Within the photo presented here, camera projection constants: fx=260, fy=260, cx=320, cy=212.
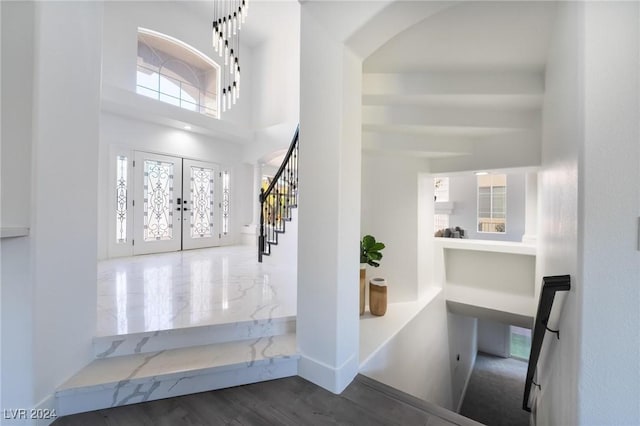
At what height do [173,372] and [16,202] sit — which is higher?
[16,202]

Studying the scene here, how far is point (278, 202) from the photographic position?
4375 millimetres

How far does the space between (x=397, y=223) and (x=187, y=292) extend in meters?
2.70

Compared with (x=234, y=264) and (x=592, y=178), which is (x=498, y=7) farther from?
(x=234, y=264)

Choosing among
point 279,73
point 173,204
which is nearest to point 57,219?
point 173,204

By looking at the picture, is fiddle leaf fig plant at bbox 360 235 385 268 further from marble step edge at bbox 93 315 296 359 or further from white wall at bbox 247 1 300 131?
white wall at bbox 247 1 300 131

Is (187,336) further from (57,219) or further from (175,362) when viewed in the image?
(57,219)

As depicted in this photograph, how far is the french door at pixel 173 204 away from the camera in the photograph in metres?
4.95

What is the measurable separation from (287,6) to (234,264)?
4946 mm

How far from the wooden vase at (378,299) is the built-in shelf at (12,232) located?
9.31 feet

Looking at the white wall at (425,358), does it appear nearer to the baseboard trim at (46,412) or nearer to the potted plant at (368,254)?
the potted plant at (368,254)

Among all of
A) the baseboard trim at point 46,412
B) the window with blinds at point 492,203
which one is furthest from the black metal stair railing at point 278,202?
the window with blinds at point 492,203

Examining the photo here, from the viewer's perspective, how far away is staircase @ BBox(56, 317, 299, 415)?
151 centimetres

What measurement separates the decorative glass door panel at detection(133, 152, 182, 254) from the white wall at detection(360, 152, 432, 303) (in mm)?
4123

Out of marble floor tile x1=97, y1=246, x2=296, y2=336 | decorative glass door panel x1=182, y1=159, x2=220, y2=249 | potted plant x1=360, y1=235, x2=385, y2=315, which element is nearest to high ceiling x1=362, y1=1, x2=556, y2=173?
potted plant x1=360, y1=235, x2=385, y2=315
